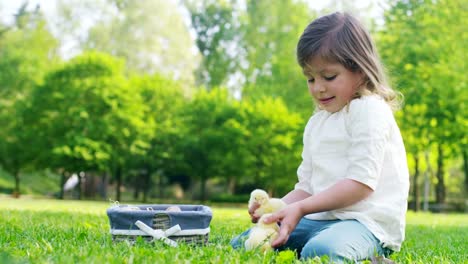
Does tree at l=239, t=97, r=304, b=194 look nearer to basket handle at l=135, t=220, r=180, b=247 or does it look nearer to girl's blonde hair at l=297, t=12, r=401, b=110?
girl's blonde hair at l=297, t=12, r=401, b=110

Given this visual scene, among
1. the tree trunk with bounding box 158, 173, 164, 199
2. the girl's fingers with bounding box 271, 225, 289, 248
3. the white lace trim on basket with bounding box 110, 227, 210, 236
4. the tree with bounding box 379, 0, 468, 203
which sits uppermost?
the tree with bounding box 379, 0, 468, 203

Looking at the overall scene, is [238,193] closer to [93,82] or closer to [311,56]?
[93,82]

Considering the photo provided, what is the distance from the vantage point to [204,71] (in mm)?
39312

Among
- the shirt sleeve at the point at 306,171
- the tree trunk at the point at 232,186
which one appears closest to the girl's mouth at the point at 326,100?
the shirt sleeve at the point at 306,171

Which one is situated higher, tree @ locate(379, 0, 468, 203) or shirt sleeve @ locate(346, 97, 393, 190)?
tree @ locate(379, 0, 468, 203)

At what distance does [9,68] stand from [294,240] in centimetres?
3163

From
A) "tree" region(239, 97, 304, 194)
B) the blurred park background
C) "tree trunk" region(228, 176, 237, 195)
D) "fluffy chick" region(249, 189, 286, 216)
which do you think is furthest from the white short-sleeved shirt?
"tree trunk" region(228, 176, 237, 195)

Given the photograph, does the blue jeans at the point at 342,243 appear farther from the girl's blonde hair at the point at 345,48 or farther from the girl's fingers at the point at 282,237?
the girl's blonde hair at the point at 345,48

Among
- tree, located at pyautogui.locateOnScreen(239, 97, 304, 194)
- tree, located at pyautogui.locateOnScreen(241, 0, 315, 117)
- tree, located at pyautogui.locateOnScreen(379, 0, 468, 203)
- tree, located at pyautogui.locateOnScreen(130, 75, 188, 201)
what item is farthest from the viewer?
tree, located at pyautogui.locateOnScreen(241, 0, 315, 117)

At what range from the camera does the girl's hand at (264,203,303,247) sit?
3.27 metres

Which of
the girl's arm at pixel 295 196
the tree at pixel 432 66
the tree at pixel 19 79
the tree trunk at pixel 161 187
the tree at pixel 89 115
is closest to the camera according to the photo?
the girl's arm at pixel 295 196

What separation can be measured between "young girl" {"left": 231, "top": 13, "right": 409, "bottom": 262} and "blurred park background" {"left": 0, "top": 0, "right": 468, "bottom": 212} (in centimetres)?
1150

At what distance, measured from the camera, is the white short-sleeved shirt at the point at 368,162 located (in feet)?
11.5

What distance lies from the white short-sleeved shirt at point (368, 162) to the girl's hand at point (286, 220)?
0.39 metres
